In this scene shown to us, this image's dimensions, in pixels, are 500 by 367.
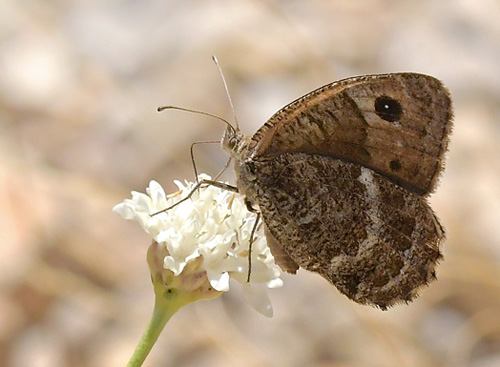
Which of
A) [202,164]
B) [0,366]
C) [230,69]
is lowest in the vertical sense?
[0,366]

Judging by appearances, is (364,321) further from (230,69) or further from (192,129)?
(230,69)

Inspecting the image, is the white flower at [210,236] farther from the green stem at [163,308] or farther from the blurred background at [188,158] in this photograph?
the blurred background at [188,158]

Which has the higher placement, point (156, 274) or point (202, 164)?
point (202, 164)

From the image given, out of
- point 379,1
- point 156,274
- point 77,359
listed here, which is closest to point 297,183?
point 156,274

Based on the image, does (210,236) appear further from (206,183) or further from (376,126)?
(376,126)

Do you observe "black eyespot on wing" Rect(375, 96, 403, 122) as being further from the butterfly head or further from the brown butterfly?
the butterfly head

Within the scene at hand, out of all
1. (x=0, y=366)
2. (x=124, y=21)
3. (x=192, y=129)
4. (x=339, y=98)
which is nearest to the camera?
(x=339, y=98)

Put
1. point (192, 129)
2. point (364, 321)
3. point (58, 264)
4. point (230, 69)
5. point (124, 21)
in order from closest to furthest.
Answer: point (58, 264), point (364, 321), point (192, 129), point (230, 69), point (124, 21)

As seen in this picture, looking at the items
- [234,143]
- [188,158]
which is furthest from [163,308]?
[188,158]
